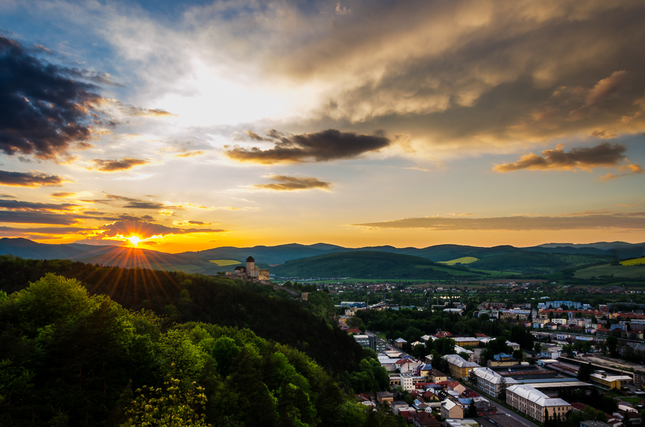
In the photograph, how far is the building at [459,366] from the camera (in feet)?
246

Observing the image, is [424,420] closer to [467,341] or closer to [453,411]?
[453,411]

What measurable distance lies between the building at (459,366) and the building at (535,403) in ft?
44.6

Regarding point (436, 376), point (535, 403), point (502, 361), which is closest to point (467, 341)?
point (502, 361)

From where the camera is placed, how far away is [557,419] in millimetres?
51594

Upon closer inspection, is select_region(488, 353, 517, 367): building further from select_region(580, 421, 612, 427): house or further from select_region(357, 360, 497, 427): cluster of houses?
select_region(580, 421, 612, 427): house

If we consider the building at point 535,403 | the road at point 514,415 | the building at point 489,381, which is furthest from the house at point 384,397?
the building at point 489,381

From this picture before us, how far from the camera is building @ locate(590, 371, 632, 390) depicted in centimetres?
6444

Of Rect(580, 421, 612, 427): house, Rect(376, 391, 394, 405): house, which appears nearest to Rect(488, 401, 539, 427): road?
Rect(580, 421, 612, 427): house

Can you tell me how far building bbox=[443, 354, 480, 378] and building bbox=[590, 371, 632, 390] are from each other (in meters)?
19.1

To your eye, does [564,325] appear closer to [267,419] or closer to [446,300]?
[446,300]

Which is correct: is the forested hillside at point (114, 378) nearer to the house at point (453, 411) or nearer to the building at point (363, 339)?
the house at point (453, 411)

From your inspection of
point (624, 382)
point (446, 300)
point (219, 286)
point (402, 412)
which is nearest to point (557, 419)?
point (402, 412)

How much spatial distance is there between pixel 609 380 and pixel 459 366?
23.9m

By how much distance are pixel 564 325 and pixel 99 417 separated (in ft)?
460
